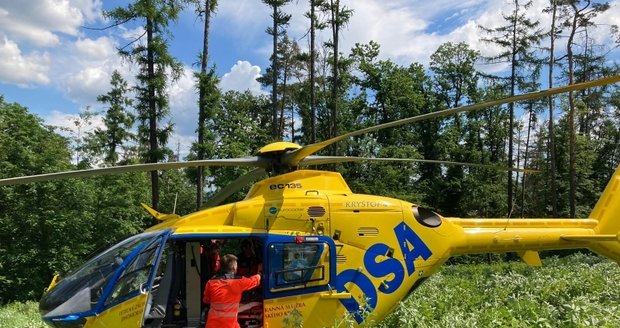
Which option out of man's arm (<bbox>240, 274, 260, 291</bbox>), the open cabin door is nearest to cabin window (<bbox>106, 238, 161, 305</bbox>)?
Answer: man's arm (<bbox>240, 274, 260, 291</bbox>)

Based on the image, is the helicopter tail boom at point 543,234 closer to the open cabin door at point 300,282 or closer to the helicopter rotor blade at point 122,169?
the open cabin door at point 300,282

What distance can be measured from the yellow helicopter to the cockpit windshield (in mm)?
14

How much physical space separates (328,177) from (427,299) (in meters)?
2.56

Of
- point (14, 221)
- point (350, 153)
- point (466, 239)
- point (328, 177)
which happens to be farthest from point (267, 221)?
point (350, 153)

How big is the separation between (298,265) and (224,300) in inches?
38.7

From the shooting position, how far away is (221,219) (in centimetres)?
627

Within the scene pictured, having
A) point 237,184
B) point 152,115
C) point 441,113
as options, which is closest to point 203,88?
point 152,115

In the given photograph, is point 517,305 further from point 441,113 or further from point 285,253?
point 285,253

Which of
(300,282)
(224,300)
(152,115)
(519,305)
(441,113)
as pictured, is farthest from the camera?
(152,115)

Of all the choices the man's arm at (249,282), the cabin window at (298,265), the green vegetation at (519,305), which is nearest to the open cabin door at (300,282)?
the cabin window at (298,265)

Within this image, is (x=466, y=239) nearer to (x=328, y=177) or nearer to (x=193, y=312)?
(x=328, y=177)

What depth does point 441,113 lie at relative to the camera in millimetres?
5066

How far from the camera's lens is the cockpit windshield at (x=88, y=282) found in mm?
5465

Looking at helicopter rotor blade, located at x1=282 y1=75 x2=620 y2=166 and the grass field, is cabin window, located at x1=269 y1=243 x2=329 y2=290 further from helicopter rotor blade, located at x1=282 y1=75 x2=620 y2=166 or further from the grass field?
helicopter rotor blade, located at x1=282 y1=75 x2=620 y2=166
